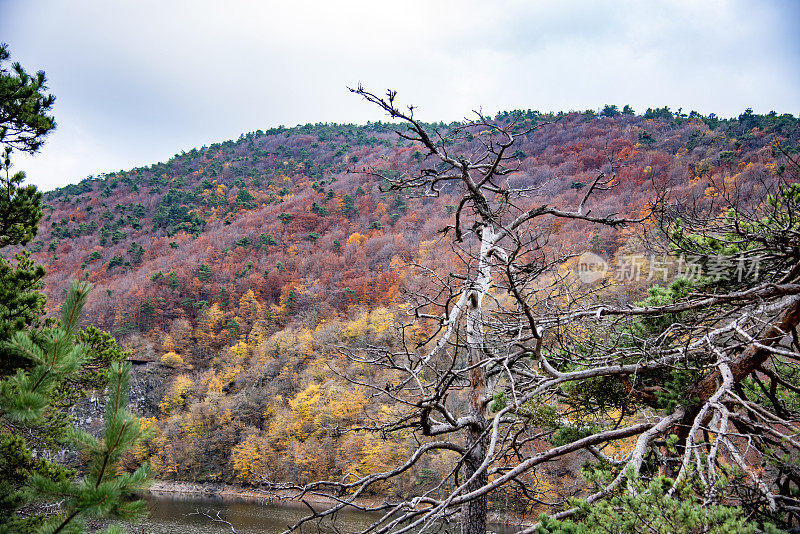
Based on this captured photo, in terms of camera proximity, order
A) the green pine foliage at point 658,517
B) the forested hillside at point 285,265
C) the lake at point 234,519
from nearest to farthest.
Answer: the green pine foliage at point 658,517
the lake at point 234,519
the forested hillside at point 285,265

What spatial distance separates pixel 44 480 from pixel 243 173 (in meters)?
103

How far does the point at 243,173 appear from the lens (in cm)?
9775

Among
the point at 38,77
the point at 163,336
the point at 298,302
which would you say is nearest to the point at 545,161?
the point at 298,302

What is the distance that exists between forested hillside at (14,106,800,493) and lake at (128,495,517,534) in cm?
275

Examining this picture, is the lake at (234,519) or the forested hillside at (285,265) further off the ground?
the forested hillside at (285,265)

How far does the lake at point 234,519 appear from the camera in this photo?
22969mm

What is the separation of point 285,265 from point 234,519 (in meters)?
35.5

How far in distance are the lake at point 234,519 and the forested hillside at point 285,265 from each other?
2747 millimetres

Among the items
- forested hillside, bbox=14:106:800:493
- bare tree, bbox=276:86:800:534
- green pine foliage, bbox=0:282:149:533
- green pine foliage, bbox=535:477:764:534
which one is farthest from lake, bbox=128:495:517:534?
green pine foliage, bbox=535:477:764:534

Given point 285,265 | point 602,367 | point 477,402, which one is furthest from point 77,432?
point 285,265

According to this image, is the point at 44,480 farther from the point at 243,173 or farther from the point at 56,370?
the point at 243,173

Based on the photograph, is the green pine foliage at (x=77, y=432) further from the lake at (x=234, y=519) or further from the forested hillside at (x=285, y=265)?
the lake at (x=234, y=519)

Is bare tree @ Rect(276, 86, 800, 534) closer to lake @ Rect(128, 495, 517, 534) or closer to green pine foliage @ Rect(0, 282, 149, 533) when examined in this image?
green pine foliage @ Rect(0, 282, 149, 533)

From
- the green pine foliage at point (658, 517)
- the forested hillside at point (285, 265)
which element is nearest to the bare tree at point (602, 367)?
the green pine foliage at point (658, 517)
